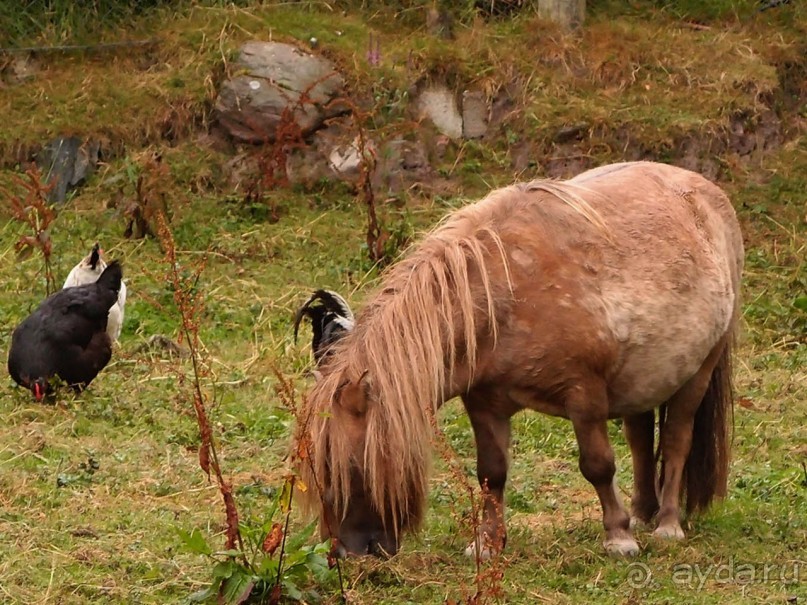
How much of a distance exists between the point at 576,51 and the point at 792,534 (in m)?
6.40

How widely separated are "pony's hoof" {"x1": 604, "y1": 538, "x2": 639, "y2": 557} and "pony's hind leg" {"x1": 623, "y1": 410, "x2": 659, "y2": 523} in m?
0.73

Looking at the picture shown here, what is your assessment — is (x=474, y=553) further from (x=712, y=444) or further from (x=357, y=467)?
(x=712, y=444)

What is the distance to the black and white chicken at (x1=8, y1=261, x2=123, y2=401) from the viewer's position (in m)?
7.61

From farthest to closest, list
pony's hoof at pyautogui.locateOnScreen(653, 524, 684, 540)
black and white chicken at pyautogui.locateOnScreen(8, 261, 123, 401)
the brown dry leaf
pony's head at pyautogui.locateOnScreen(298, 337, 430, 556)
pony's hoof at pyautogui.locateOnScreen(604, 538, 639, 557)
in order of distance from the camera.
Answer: black and white chicken at pyautogui.locateOnScreen(8, 261, 123, 401)
pony's hoof at pyautogui.locateOnScreen(653, 524, 684, 540)
pony's hoof at pyautogui.locateOnScreen(604, 538, 639, 557)
pony's head at pyautogui.locateOnScreen(298, 337, 430, 556)
the brown dry leaf

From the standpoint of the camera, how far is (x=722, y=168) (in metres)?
10.3

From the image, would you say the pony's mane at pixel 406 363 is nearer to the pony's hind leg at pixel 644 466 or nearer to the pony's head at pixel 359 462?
the pony's head at pixel 359 462

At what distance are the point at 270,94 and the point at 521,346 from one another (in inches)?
244

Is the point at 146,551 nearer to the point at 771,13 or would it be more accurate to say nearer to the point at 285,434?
the point at 285,434

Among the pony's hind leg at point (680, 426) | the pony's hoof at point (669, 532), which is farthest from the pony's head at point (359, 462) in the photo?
the pony's hind leg at point (680, 426)

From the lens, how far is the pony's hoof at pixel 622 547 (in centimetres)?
506

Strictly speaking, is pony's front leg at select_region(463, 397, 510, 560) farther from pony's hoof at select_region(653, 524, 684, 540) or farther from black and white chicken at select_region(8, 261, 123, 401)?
black and white chicken at select_region(8, 261, 123, 401)

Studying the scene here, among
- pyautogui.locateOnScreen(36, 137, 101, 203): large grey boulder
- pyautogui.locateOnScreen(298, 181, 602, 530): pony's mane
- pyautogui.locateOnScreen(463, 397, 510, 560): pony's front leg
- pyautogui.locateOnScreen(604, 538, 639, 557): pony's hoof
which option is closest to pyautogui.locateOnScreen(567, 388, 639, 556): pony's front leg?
pyautogui.locateOnScreen(604, 538, 639, 557): pony's hoof

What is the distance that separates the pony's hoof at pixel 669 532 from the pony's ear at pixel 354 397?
1493mm

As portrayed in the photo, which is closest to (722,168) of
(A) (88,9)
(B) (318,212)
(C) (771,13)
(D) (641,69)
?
(D) (641,69)
